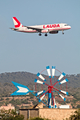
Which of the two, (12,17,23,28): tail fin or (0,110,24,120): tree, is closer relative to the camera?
(0,110,24,120): tree

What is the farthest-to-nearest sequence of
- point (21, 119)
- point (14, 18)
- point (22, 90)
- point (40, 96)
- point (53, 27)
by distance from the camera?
point (14, 18)
point (53, 27)
point (40, 96)
point (22, 90)
point (21, 119)

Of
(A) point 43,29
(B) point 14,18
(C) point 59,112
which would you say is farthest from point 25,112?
(B) point 14,18

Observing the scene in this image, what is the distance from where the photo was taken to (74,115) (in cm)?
6481

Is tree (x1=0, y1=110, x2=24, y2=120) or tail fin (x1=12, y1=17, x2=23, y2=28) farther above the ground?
tail fin (x1=12, y1=17, x2=23, y2=28)

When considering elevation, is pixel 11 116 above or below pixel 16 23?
below

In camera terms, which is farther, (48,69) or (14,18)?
(14,18)

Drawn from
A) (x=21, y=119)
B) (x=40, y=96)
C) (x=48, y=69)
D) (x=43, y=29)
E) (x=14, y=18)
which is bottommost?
(x=21, y=119)

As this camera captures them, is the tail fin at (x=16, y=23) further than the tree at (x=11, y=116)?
Result: Yes

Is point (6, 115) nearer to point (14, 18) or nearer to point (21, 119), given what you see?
point (21, 119)

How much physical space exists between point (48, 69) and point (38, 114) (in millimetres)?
13719

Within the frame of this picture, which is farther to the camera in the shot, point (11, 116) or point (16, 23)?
point (16, 23)

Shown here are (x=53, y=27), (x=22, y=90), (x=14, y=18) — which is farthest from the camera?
(x=14, y=18)

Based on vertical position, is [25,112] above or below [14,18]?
below

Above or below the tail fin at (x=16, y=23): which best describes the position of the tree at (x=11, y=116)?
below
